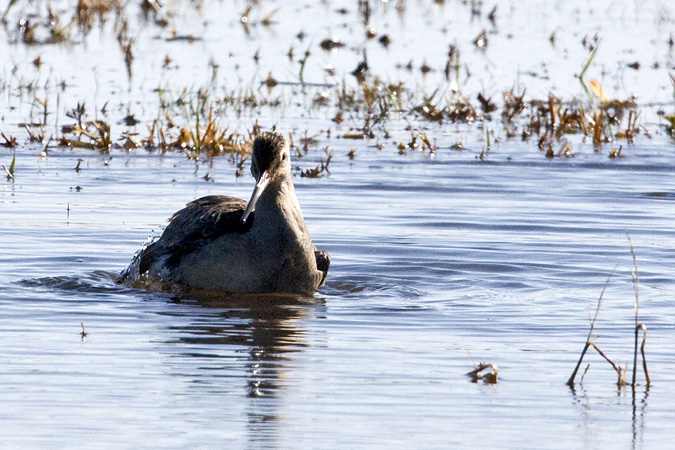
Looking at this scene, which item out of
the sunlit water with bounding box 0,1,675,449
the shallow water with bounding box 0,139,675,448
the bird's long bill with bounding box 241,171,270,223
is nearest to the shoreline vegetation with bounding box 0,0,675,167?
the sunlit water with bounding box 0,1,675,449

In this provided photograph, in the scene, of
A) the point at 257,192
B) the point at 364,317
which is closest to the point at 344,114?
the point at 257,192

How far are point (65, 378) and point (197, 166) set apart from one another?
6529 mm

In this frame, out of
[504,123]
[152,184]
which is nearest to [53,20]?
[504,123]

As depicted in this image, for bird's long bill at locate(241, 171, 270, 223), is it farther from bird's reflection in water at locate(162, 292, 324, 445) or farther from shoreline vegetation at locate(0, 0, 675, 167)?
shoreline vegetation at locate(0, 0, 675, 167)

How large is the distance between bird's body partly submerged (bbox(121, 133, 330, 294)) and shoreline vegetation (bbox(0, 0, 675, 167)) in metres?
3.92

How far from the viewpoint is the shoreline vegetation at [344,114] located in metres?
13.4

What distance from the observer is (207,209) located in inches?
337

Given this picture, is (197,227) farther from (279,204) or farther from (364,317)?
(364,317)

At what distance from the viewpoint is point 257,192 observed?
795 cm

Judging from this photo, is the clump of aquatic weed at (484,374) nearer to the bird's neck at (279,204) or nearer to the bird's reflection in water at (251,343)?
the bird's reflection in water at (251,343)

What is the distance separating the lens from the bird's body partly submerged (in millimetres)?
8164

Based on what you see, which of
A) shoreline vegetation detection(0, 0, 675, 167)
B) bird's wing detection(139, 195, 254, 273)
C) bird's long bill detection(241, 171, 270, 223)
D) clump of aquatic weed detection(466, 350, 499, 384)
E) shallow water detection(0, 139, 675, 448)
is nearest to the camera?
shallow water detection(0, 139, 675, 448)

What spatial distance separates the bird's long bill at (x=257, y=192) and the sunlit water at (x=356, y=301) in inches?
22.1

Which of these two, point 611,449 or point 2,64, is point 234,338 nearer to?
point 611,449
